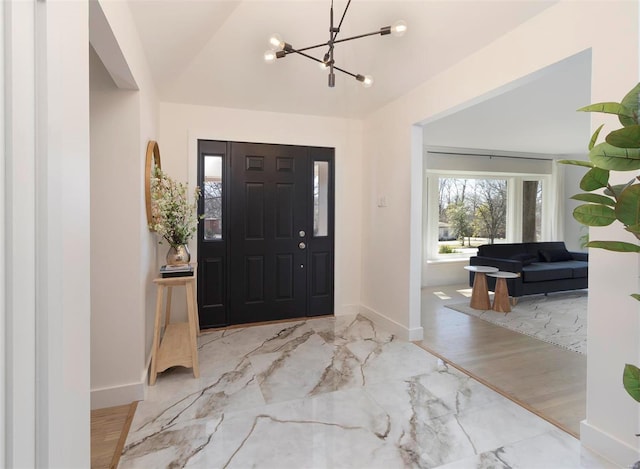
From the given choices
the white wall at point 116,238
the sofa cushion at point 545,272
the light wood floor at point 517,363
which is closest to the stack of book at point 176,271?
the white wall at point 116,238

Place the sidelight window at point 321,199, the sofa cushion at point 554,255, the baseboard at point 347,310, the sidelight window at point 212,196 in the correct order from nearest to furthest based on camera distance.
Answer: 1. the sidelight window at point 212,196
2. the sidelight window at point 321,199
3. the baseboard at point 347,310
4. the sofa cushion at point 554,255

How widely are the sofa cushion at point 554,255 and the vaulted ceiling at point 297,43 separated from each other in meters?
4.04

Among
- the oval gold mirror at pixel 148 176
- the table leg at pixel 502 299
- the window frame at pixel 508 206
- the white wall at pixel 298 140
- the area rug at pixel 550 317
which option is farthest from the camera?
the window frame at pixel 508 206

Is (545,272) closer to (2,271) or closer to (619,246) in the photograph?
(619,246)

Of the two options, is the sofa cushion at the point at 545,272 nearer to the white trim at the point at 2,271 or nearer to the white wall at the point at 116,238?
the white wall at the point at 116,238

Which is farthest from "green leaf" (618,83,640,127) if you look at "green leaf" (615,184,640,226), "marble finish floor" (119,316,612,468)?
"marble finish floor" (119,316,612,468)

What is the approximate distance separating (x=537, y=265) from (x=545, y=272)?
0.35 meters

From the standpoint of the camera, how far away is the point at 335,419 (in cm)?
210

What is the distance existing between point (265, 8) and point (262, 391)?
8.95 ft

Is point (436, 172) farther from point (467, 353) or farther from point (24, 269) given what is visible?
point (24, 269)

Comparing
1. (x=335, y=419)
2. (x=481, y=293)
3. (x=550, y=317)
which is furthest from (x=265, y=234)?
(x=550, y=317)

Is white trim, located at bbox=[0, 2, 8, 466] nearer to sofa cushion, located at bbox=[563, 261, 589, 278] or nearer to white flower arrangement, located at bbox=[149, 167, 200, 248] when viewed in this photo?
white flower arrangement, located at bbox=[149, 167, 200, 248]

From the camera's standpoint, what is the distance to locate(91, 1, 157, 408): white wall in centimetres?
220

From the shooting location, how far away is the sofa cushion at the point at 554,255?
5.66 meters
